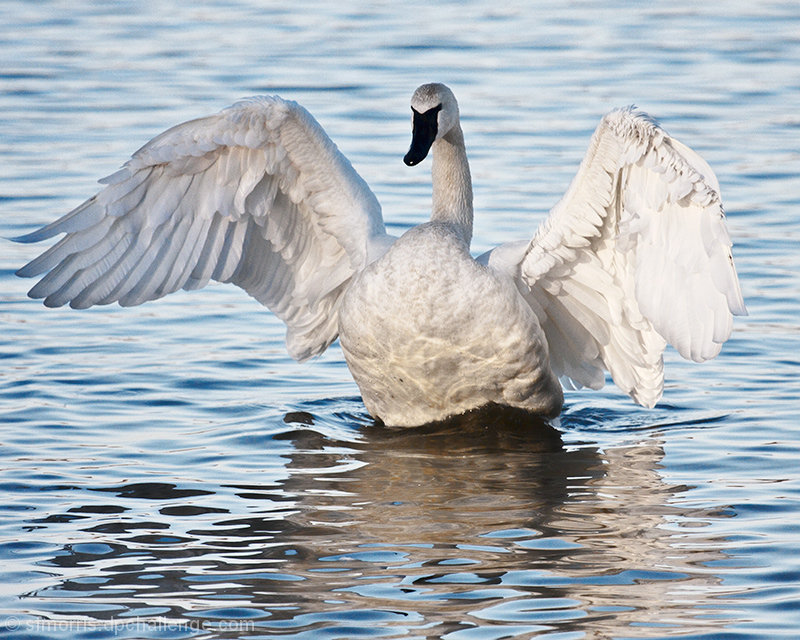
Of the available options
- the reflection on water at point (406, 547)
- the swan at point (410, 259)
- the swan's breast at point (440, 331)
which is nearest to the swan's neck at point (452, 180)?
the swan at point (410, 259)

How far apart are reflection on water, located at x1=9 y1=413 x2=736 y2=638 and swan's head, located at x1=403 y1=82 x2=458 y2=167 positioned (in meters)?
1.78

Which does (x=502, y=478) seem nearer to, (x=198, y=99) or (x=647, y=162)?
(x=647, y=162)

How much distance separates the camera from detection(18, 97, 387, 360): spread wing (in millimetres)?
9055

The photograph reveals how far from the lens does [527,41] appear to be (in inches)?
768

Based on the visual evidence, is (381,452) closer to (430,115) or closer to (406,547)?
(406,547)

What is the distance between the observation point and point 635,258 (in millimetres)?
8547

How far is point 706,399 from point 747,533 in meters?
2.52

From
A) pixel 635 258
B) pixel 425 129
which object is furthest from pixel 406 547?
pixel 425 129

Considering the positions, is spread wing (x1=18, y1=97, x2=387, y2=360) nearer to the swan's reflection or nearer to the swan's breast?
the swan's breast

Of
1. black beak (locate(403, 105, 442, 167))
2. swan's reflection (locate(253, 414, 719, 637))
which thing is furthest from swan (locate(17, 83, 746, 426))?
swan's reflection (locate(253, 414, 719, 637))

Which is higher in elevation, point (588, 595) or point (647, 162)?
point (647, 162)

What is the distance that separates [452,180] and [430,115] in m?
0.51

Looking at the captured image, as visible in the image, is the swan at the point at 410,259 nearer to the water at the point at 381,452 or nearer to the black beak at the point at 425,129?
the black beak at the point at 425,129

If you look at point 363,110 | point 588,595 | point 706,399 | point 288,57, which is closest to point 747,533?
point 588,595
